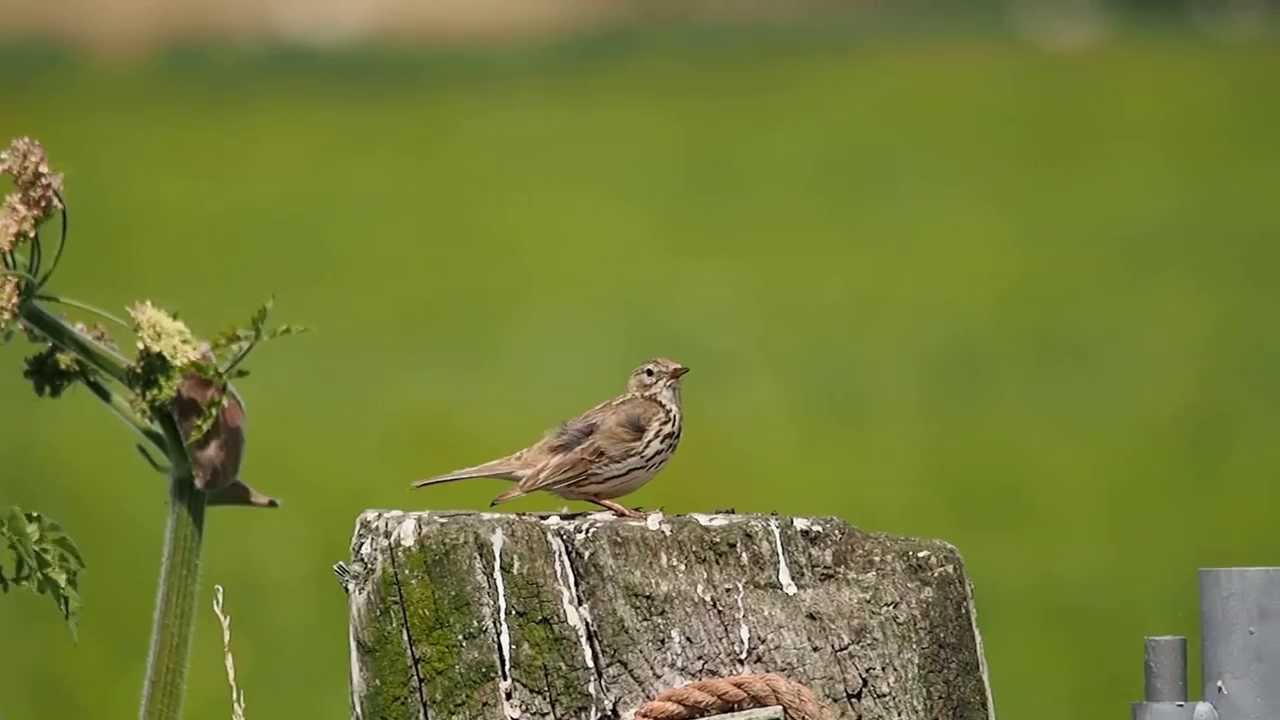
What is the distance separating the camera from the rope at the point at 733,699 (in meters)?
3.84

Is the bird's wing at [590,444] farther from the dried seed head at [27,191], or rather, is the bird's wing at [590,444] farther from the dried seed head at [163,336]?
the dried seed head at [27,191]

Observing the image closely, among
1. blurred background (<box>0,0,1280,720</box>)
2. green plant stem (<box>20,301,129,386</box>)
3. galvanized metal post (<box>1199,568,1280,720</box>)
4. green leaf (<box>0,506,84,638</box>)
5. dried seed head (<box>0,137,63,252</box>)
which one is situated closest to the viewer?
galvanized metal post (<box>1199,568,1280,720</box>)

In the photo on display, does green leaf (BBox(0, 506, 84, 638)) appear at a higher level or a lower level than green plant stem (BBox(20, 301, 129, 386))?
lower

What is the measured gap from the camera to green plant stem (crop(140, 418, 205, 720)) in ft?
16.4

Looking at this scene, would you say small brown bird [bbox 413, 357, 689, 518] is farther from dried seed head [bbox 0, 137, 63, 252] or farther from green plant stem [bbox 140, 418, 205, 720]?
dried seed head [bbox 0, 137, 63, 252]

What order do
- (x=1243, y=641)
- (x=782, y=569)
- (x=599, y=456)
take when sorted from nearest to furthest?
(x=782, y=569), (x=1243, y=641), (x=599, y=456)

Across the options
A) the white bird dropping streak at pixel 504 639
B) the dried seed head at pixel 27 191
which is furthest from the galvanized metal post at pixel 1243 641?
the dried seed head at pixel 27 191

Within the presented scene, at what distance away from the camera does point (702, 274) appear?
21.2 m

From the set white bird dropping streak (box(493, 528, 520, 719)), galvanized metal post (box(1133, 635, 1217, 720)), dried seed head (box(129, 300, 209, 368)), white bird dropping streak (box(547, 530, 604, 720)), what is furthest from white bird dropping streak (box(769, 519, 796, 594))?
dried seed head (box(129, 300, 209, 368))

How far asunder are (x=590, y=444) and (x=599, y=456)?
4 cm

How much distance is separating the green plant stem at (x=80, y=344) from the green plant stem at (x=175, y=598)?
7.0 inches

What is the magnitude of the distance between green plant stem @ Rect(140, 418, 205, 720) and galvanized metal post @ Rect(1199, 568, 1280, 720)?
247 centimetres

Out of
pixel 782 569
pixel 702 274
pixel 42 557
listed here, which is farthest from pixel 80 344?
pixel 702 274

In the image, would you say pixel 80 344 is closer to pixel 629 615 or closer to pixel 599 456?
pixel 599 456
